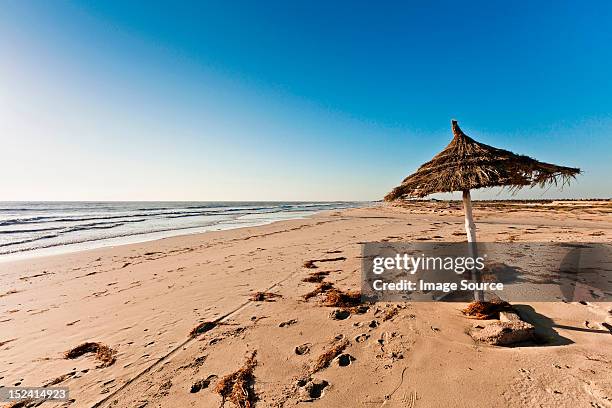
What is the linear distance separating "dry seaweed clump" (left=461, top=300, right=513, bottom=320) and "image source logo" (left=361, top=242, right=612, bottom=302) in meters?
0.33

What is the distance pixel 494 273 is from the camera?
7770mm

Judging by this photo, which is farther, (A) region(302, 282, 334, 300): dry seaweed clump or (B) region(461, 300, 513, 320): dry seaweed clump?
(A) region(302, 282, 334, 300): dry seaweed clump

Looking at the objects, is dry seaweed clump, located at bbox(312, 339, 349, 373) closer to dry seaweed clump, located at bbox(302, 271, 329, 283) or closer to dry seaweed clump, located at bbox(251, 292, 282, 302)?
dry seaweed clump, located at bbox(251, 292, 282, 302)

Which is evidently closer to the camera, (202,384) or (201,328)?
(202,384)

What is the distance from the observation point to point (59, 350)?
16.5 ft

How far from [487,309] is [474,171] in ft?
8.52

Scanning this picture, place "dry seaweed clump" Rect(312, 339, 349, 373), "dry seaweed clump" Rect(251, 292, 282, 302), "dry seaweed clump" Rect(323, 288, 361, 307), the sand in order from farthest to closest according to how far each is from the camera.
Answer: "dry seaweed clump" Rect(251, 292, 282, 302) < "dry seaweed clump" Rect(323, 288, 361, 307) < "dry seaweed clump" Rect(312, 339, 349, 373) < the sand

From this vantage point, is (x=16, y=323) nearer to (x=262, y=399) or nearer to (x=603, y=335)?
(x=262, y=399)

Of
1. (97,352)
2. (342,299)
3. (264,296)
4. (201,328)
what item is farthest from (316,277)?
(97,352)

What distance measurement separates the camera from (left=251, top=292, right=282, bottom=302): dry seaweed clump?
686 centimetres

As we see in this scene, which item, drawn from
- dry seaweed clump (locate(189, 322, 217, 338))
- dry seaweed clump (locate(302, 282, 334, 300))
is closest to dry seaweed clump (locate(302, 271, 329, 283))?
dry seaweed clump (locate(302, 282, 334, 300))

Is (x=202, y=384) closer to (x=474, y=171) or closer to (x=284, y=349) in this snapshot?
(x=284, y=349)

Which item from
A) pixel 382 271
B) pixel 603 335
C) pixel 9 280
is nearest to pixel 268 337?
pixel 382 271

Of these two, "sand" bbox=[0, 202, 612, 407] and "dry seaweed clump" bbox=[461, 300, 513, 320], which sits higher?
"dry seaweed clump" bbox=[461, 300, 513, 320]
